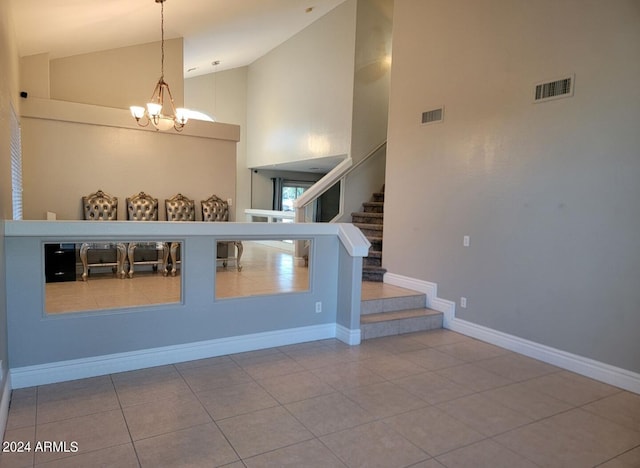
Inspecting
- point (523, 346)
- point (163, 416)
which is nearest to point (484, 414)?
point (523, 346)

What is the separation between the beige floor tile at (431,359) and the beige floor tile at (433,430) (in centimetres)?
85

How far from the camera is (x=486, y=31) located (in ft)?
13.9

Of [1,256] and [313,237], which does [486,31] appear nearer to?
[313,237]

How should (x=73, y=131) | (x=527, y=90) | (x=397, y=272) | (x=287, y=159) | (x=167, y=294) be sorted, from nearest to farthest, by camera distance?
(x=527, y=90) → (x=167, y=294) → (x=397, y=272) → (x=73, y=131) → (x=287, y=159)

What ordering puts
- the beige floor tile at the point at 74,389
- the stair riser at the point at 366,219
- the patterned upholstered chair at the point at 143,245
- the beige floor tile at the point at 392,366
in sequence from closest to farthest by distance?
the beige floor tile at the point at 74,389
the beige floor tile at the point at 392,366
the patterned upholstered chair at the point at 143,245
the stair riser at the point at 366,219

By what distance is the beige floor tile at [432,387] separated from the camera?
3.01 m

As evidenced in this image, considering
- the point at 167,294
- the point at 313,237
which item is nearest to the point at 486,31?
the point at 313,237

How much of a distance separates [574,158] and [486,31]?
171cm

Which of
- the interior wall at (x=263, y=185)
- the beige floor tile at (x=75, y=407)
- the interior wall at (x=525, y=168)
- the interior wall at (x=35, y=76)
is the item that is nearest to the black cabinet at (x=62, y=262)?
the interior wall at (x=35, y=76)

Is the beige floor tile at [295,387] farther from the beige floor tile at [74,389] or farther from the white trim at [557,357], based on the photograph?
the white trim at [557,357]

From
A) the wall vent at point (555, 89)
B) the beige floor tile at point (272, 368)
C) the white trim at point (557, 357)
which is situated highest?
the wall vent at point (555, 89)

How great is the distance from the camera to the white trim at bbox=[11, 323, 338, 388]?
116 inches

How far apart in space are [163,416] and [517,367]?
9.86 feet

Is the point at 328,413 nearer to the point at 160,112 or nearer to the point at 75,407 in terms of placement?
the point at 75,407
